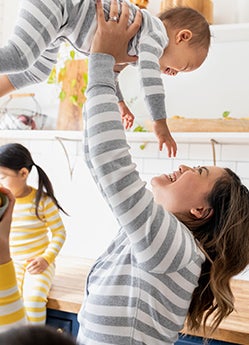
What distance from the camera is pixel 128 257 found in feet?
3.36

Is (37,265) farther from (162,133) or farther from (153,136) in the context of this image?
(162,133)

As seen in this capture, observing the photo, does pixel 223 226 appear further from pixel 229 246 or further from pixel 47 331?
pixel 47 331

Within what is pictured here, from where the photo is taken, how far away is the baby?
0.96 meters

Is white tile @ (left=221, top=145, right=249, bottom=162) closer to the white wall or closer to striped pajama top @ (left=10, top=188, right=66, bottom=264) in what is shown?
the white wall

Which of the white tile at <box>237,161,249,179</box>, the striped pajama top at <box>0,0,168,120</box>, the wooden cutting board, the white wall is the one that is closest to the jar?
the white wall

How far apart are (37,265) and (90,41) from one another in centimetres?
106

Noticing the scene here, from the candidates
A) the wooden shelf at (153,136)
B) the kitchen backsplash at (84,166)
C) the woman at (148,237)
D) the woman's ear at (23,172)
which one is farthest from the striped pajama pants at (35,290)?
the woman at (148,237)

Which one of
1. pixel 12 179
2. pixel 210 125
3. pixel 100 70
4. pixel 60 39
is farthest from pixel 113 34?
pixel 12 179

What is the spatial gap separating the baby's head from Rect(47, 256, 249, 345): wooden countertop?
73 centimetres

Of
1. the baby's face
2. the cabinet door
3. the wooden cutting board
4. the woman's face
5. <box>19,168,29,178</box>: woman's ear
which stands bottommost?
the cabinet door

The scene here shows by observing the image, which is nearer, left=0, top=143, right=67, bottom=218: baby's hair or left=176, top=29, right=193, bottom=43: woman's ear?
left=176, top=29, right=193, bottom=43: woman's ear

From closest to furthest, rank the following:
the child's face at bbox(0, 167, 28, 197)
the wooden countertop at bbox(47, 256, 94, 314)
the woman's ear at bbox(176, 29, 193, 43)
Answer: the woman's ear at bbox(176, 29, 193, 43) < the wooden countertop at bbox(47, 256, 94, 314) < the child's face at bbox(0, 167, 28, 197)

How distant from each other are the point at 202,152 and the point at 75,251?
787mm

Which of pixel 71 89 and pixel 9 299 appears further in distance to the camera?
pixel 71 89
